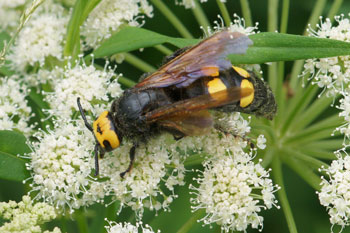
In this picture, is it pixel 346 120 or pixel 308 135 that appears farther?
pixel 308 135

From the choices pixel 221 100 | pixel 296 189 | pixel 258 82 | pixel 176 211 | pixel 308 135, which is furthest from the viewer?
pixel 296 189

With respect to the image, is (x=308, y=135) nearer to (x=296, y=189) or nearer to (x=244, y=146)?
(x=244, y=146)

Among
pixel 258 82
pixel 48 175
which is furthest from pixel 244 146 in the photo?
pixel 48 175

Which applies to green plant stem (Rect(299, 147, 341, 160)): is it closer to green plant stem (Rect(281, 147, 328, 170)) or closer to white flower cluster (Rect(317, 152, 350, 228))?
green plant stem (Rect(281, 147, 328, 170))

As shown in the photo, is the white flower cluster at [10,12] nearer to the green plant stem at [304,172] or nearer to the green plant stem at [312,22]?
the green plant stem at [312,22]

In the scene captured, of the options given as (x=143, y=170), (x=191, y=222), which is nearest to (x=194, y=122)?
(x=143, y=170)

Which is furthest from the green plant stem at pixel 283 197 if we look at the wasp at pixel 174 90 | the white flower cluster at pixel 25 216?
the white flower cluster at pixel 25 216
